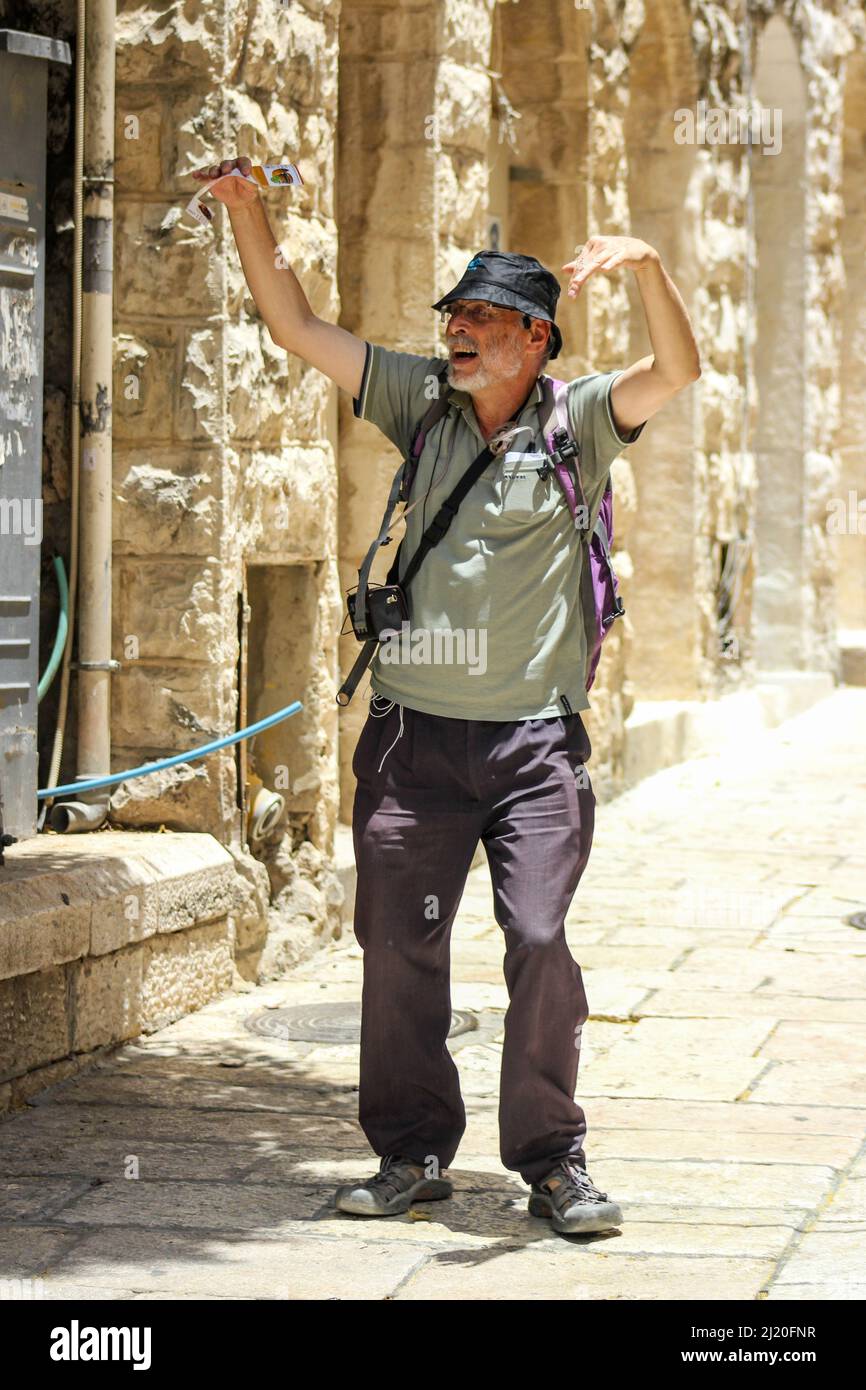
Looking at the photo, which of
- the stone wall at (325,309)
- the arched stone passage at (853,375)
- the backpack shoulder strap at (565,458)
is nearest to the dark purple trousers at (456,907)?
the backpack shoulder strap at (565,458)

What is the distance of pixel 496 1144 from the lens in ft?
16.4

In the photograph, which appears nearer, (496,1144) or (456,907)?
(456,907)

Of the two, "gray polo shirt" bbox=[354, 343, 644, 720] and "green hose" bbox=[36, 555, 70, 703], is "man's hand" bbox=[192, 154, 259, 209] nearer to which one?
"gray polo shirt" bbox=[354, 343, 644, 720]

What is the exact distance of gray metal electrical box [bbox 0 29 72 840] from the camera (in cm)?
580

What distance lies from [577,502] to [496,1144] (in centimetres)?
153

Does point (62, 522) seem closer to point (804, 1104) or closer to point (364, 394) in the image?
point (364, 394)

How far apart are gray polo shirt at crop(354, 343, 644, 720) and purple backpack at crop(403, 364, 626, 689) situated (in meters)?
0.02

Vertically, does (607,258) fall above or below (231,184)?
below

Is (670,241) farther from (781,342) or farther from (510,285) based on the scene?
(510,285)

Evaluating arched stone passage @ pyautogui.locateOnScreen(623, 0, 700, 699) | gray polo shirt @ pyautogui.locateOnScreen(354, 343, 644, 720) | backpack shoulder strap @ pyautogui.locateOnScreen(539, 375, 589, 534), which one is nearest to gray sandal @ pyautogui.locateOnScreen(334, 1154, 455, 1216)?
gray polo shirt @ pyautogui.locateOnScreen(354, 343, 644, 720)

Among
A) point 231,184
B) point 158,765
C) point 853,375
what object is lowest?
point 158,765

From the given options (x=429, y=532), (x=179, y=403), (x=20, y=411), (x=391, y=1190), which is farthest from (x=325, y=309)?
(x=391, y=1190)

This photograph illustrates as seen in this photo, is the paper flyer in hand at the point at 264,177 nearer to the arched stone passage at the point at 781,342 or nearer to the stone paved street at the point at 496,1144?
the stone paved street at the point at 496,1144

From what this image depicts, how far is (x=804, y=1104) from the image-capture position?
208 inches
